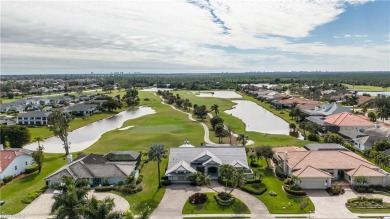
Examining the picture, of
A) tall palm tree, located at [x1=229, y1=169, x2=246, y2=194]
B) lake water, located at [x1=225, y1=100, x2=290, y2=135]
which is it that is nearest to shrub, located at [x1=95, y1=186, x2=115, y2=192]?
tall palm tree, located at [x1=229, y1=169, x2=246, y2=194]

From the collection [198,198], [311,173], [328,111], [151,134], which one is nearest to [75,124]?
[151,134]

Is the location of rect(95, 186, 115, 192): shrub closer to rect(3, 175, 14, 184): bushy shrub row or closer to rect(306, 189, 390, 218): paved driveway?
rect(3, 175, 14, 184): bushy shrub row

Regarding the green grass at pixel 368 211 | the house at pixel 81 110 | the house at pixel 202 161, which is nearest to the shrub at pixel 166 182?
the house at pixel 202 161

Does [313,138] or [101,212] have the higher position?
[101,212]

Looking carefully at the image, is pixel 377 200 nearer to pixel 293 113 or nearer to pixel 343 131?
pixel 343 131

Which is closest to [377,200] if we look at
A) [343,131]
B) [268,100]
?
[343,131]

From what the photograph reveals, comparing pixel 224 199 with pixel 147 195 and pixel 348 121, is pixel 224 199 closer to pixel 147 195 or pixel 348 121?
pixel 147 195
